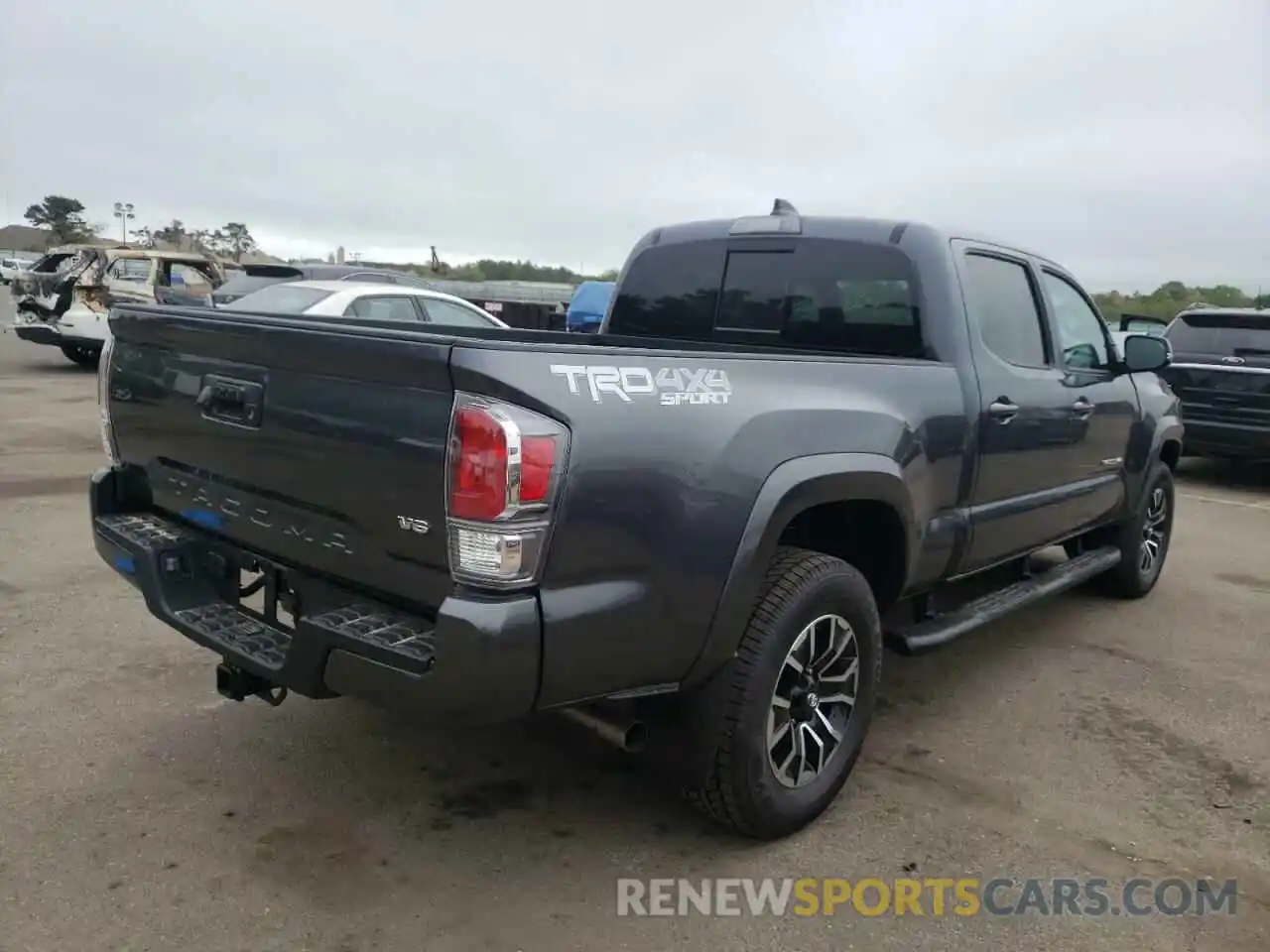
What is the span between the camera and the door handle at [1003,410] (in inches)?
159

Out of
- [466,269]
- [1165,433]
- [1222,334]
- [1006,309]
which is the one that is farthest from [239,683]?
[466,269]

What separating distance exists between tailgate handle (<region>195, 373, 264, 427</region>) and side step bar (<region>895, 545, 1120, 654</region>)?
93.7 inches

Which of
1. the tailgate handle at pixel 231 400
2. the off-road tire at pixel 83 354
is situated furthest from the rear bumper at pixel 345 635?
the off-road tire at pixel 83 354

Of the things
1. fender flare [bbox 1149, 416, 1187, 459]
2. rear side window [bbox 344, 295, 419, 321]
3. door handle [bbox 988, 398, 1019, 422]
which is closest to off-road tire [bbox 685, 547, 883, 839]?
door handle [bbox 988, 398, 1019, 422]

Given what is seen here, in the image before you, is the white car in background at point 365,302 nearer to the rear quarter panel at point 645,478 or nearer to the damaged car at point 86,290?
the damaged car at point 86,290

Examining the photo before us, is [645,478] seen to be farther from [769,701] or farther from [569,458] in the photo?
[769,701]

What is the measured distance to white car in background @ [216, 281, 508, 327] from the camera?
944 centimetres

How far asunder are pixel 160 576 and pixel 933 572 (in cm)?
270

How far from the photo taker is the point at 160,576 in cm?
314

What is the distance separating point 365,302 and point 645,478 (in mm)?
7626

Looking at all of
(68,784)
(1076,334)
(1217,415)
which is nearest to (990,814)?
(1076,334)

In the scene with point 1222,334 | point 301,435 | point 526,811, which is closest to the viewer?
point 301,435

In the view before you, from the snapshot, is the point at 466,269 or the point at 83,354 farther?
the point at 466,269

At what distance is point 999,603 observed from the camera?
14.3 ft
